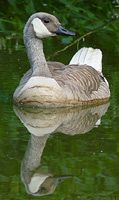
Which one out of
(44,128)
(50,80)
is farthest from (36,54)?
(44,128)

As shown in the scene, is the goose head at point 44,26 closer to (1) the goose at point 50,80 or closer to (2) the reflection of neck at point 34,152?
(1) the goose at point 50,80

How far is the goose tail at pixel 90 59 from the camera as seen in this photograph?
48.6ft

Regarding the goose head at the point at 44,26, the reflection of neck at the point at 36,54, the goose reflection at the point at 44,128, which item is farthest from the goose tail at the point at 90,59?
the goose head at the point at 44,26

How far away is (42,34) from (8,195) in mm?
5397

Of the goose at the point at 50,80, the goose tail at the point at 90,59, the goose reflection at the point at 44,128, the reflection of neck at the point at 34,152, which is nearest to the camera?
the goose reflection at the point at 44,128

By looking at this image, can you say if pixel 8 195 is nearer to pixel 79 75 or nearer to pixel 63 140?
pixel 63 140

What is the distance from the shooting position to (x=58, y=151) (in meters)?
9.82

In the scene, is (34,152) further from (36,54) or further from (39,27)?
(39,27)

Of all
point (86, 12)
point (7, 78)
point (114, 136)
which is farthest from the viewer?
point (86, 12)

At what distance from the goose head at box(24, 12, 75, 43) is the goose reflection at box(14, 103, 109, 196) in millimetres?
1555

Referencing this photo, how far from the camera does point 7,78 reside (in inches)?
572

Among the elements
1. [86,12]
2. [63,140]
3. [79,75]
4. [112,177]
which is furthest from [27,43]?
[86,12]

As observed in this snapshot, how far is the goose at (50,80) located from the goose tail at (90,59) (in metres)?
0.95

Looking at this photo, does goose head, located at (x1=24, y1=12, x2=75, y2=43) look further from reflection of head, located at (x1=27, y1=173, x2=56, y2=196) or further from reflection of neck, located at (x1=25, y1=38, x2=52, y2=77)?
reflection of head, located at (x1=27, y1=173, x2=56, y2=196)
